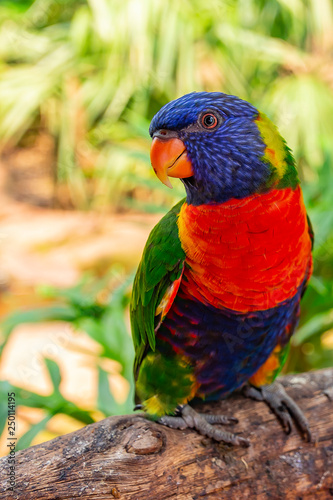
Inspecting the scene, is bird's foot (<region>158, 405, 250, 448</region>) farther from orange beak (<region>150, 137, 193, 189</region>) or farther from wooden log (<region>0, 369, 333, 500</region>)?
orange beak (<region>150, 137, 193, 189</region>)

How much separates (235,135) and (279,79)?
3089 mm

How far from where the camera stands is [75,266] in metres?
5.19

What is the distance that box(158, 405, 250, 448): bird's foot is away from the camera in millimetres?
1320

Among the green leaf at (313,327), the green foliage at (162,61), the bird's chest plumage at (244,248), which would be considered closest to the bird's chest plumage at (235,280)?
the bird's chest plumage at (244,248)

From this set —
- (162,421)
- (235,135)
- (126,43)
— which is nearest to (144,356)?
(162,421)

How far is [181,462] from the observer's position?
1.23 metres

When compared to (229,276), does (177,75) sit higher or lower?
higher

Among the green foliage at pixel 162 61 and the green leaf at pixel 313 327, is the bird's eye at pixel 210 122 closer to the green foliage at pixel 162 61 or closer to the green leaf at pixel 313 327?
the green leaf at pixel 313 327

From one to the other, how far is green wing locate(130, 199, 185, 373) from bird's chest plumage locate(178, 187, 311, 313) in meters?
0.03

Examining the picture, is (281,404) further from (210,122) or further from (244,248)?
(210,122)

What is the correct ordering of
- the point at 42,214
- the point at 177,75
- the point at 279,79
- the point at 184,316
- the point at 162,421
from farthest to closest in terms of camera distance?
the point at 42,214 < the point at 177,75 < the point at 279,79 < the point at 162,421 < the point at 184,316

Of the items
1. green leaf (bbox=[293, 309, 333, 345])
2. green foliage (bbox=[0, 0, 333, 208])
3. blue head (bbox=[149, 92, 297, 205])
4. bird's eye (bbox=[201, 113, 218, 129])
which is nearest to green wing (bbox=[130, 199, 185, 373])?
blue head (bbox=[149, 92, 297, 205])

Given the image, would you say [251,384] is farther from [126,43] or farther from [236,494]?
[126,43]

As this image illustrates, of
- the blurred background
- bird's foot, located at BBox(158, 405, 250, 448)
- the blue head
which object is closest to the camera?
the blue head
